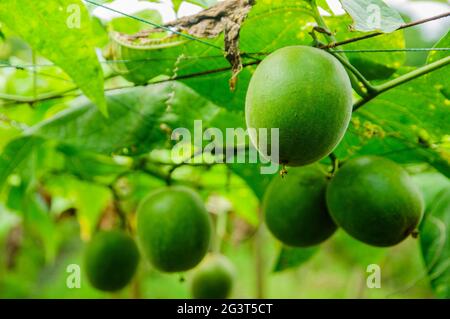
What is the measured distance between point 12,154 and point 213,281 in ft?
2.60

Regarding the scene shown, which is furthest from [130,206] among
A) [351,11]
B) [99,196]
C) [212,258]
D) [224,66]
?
[351,11]

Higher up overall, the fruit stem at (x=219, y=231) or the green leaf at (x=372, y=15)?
the green leaf at (x=372, y=15)

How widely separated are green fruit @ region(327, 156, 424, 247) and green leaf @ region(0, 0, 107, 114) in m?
0.55

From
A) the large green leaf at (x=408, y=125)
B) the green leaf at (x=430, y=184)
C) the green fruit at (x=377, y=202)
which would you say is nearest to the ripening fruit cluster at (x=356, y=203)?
the green fruit at (x=377, y=202)

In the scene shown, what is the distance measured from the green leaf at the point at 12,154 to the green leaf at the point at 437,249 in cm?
109

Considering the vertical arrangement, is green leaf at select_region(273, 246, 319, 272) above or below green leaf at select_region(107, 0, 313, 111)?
below

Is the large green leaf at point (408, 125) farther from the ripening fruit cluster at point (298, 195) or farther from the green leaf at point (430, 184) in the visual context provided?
the green leaf at point (430, 184)

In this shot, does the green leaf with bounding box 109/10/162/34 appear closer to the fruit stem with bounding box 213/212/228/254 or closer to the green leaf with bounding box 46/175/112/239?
the green leaf with bounding box 46/175/112/239

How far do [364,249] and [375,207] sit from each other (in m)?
0.89

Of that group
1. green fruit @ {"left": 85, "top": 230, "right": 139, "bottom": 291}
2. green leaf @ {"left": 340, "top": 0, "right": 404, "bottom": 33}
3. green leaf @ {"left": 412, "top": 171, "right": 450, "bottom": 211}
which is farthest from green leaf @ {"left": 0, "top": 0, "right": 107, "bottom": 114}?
green leaf @ {"left": 412, "top": 171, "right": 450, "bottom": 211}

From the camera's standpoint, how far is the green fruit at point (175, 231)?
131 centimetres

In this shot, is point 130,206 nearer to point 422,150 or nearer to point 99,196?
point 99,196

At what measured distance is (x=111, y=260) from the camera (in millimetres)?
1604

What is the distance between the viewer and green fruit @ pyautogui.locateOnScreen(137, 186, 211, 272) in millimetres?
1308
